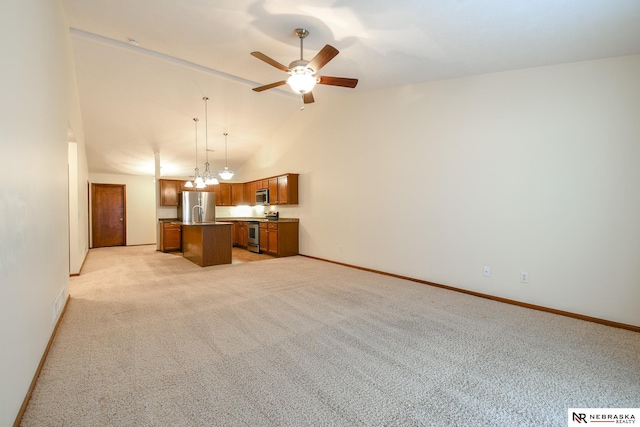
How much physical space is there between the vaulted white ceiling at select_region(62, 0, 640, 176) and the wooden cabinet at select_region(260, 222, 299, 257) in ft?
9.36

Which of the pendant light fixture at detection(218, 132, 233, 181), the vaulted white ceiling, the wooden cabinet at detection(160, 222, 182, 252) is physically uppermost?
the vaulted white ceiling

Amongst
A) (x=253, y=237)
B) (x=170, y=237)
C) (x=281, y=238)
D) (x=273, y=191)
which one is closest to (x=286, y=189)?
(x=273, y=191)

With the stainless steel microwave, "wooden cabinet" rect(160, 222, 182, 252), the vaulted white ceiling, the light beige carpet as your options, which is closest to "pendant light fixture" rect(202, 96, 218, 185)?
the vaulted white ceiling

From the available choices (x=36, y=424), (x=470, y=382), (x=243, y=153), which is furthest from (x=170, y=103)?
(x=470, y=382)

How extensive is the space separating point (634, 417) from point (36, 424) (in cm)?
343

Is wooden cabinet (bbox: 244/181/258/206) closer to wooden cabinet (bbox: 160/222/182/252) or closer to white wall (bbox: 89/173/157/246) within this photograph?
wooden cabinet (bbox: 160/222/182/252)

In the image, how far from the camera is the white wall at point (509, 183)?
9.66 ft

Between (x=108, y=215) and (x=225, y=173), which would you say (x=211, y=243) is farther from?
(x=108, y=215)

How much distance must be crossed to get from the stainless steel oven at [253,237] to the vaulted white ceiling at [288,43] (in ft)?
9.85

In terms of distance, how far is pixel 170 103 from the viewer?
18.5 ft

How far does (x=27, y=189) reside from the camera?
6.09ft

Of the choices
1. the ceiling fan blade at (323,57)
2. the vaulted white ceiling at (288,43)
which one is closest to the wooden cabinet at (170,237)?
the vaulted white ceiling at (288,43)

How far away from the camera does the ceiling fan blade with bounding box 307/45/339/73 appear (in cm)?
260

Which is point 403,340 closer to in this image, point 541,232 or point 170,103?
point 541,232
